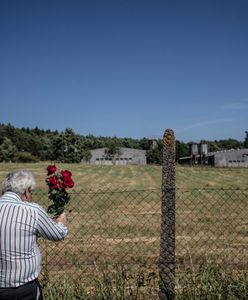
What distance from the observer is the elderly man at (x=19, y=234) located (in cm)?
323

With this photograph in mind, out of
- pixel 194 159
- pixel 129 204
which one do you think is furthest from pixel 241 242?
pixel 194 159

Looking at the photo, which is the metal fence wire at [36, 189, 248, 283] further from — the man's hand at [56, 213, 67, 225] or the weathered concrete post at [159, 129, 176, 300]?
the man's hand at [56, 213, 67, 225]

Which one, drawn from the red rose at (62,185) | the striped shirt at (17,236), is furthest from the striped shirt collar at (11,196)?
the red rose at (62,185)

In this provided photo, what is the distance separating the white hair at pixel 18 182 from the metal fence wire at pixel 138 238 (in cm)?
192

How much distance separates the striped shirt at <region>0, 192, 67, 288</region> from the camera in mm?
3230

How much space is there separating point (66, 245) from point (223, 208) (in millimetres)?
7384

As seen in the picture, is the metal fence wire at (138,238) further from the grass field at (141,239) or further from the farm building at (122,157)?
the farm building at (122,157)

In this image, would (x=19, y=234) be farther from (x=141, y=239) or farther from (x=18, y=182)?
(x=141, y=239)

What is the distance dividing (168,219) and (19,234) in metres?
1.90

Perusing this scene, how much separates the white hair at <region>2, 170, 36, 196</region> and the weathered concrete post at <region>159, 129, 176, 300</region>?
68.6 inches

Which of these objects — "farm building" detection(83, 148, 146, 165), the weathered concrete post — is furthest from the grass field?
"farm building" detection(83, 148, 146, 165)

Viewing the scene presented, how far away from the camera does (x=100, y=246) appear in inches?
366

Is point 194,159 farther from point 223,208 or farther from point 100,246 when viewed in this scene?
point 100,246

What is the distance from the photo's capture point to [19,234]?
3.24 m
